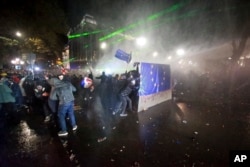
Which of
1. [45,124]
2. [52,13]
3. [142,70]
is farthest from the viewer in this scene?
[52,13]

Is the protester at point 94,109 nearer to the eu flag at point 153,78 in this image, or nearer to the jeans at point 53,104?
the jeans at point 53,104

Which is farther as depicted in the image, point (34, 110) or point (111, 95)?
point (111, 95)

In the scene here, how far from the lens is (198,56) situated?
46812 mm

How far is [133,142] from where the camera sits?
5.58m

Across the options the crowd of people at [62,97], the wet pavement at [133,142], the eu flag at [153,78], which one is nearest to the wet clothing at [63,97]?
the crowd of people at [62,97]

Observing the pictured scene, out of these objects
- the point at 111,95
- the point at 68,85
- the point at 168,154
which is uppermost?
the point at 68,85

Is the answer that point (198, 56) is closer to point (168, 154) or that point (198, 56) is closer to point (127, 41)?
point (127, 41)

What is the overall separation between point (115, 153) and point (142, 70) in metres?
4.63

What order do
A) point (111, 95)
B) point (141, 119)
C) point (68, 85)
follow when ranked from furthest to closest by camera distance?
point (111, 95), point (141, 119), point (68, 85)

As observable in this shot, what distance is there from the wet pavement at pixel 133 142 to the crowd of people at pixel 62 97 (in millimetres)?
475

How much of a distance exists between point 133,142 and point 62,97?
8.32 feet

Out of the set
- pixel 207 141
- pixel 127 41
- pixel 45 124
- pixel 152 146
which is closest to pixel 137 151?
pixel 152 146

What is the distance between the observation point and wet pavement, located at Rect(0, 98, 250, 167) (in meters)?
4.54

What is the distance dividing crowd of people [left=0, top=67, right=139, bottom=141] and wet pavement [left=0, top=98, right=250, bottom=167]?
47 cm
